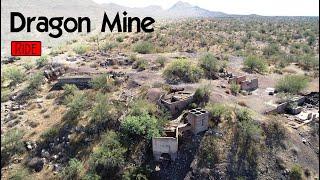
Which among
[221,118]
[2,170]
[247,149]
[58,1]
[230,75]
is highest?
[58,1]

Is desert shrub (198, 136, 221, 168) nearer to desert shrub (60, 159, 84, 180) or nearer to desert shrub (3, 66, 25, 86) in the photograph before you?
desert shrub (60, 159, 84, 180)

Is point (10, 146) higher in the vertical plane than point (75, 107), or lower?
lower

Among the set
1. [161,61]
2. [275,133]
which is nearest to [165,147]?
[275,133]

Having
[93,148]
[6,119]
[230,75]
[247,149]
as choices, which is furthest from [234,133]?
[6,119]

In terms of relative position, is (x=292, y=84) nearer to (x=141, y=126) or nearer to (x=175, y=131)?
(x=175, y=131)

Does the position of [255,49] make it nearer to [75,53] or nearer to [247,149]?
[75,53]

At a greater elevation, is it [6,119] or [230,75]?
[230,75]
